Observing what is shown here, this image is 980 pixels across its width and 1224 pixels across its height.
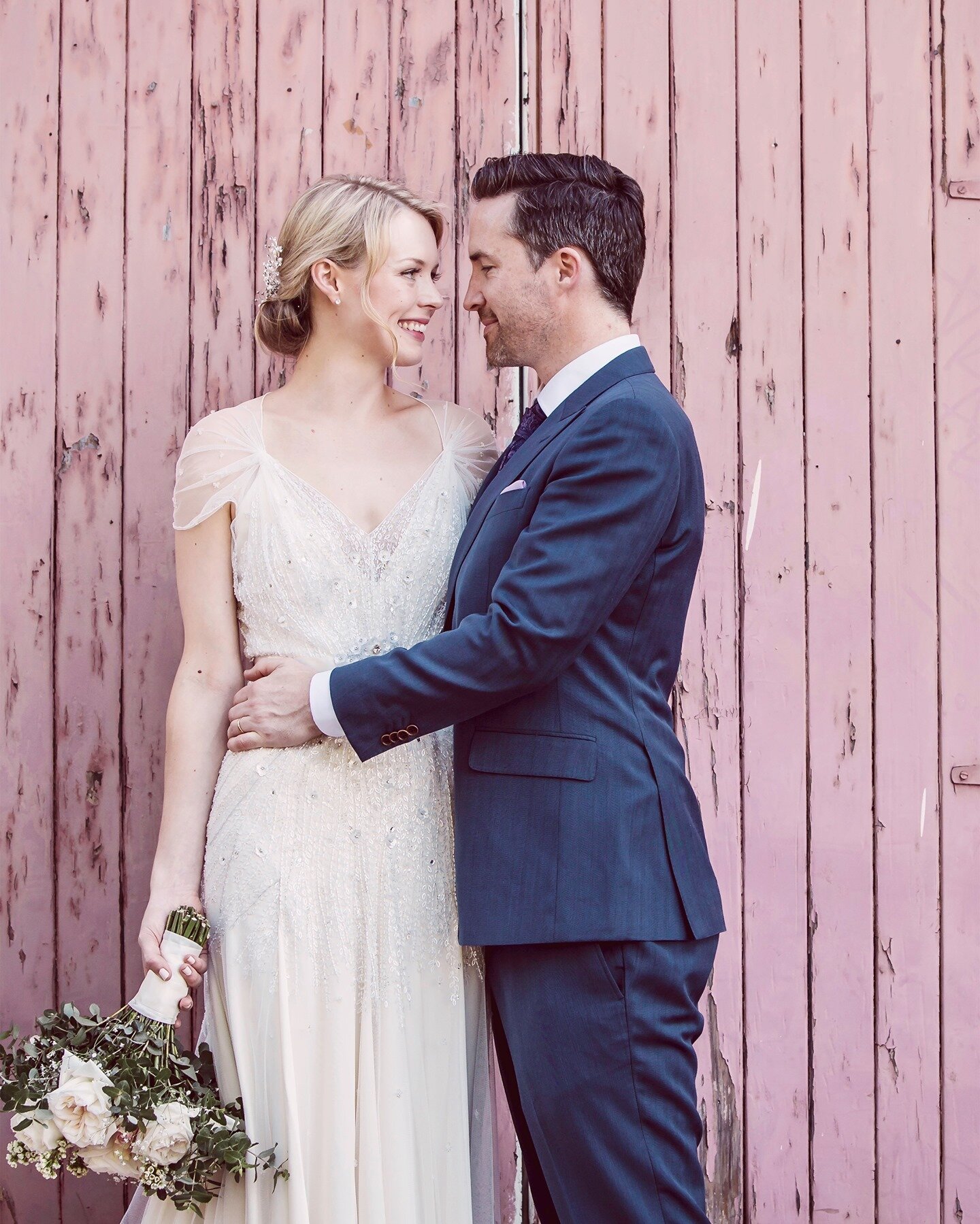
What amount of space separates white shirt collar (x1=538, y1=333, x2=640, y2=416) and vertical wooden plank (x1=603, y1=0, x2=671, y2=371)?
713mm

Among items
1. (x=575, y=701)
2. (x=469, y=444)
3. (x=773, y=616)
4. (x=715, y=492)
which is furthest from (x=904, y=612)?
(x=575, y=701)

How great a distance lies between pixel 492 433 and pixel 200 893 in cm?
102

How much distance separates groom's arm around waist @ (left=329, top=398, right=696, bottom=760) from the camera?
177cm

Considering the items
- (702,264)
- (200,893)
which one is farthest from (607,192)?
(200,893)

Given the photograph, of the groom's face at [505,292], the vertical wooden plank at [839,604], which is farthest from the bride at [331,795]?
the vertical wooden plank at [839,604]

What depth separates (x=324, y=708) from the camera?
188 cm

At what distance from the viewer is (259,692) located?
77.1 inches

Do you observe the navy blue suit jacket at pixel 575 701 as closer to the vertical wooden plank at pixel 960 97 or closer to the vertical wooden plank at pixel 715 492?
the vertical wooden plank at pixel 715 492

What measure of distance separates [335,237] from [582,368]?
530 mm

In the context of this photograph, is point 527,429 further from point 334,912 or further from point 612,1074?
point 612,1074

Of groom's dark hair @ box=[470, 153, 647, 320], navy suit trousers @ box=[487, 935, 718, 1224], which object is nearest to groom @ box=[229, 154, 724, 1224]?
navy suit trousers @ box=[487, 935, 718, 1224]

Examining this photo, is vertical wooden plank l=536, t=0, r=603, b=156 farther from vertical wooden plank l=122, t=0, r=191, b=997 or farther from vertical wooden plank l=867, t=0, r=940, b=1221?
vertical wooden plank l=122, t=0, r=191, b=997

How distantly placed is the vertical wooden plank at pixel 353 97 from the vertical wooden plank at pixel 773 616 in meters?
0.82

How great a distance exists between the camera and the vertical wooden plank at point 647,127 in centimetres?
272
